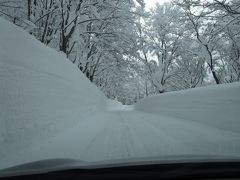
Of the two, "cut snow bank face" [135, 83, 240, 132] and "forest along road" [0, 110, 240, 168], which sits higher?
"cut snow bank face" [135, 83, 240, 132]

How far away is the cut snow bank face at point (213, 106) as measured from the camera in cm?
716

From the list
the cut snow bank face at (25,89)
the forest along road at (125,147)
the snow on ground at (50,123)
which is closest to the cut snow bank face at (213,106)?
the snow on ground at (50,123)

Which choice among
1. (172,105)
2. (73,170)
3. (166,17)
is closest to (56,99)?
(73,170)

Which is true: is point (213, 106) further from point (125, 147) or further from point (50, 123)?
point (50, 123)

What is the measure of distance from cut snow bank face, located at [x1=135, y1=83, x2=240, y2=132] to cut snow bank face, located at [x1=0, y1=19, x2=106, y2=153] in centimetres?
444

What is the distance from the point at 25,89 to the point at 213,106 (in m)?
5.50

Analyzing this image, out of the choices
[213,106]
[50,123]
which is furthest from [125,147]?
[213,106]

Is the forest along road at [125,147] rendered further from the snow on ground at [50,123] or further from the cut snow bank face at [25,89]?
the cut snow bank face at [25,89]

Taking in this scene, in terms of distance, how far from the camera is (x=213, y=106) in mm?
8633

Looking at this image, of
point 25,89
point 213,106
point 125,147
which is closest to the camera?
point 25,89

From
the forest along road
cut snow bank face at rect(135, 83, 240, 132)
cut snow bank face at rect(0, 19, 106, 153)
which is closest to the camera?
cut snow bank face at rect(0, 19, 106, 153)

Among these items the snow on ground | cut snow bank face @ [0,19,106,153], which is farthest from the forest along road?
cut snow bank face @ [0,19,106,153]

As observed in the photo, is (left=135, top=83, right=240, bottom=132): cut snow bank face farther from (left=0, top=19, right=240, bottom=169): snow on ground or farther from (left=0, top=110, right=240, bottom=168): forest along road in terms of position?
(left=0, top=110, right=240, bottom=168): forest along road

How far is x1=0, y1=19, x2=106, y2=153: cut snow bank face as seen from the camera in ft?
16.1
